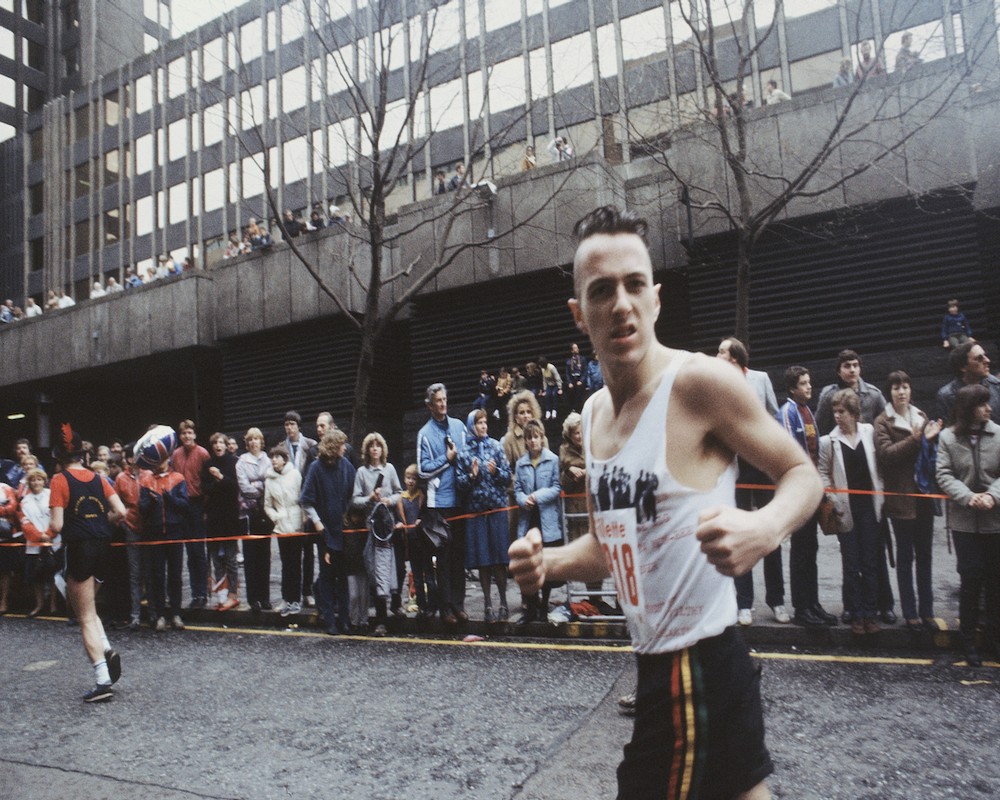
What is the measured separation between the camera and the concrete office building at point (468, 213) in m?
13.9

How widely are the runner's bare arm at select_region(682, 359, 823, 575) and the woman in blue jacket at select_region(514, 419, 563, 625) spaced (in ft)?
19.0

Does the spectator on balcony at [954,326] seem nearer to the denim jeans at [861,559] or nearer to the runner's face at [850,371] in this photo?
the runner's face at [850,371]

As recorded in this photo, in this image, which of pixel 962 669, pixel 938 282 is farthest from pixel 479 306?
pixel 962 669

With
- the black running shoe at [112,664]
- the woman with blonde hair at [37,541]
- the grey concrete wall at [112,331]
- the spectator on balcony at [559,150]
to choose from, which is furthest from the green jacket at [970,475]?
the grey concrete wall at [112,331]

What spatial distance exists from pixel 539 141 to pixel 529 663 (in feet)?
79.7

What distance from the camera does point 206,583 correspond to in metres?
9.09

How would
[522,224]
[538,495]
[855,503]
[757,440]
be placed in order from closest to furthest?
[757,440] < [855,503] < [538,495] < [522,224]

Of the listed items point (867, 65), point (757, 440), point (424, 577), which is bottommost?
point (424, 577)

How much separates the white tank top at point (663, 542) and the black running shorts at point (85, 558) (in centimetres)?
553

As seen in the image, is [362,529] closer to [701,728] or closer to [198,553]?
[198,553]

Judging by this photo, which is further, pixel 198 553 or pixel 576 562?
pixel 198 553

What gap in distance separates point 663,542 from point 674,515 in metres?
0.07

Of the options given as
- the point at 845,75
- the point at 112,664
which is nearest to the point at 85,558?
the point at 112,664

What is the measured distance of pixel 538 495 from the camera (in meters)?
7.39
